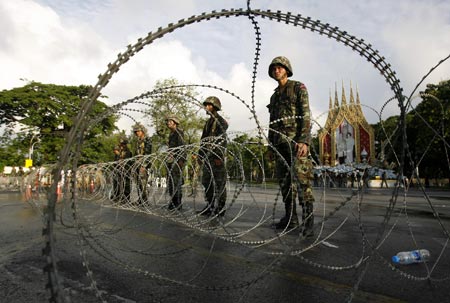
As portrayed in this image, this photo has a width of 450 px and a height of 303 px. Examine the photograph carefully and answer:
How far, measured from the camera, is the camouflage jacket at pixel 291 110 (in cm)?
520

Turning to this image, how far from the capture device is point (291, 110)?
5453 mm

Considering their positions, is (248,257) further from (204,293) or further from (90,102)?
(90,102)

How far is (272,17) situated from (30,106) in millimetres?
48921

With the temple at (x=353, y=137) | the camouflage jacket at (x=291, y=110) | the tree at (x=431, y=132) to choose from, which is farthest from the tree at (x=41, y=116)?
the camouflage jacket at (x=291, y=110)

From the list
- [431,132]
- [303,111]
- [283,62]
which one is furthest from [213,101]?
[431,132]

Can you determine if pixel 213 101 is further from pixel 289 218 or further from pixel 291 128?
pixel 289 218

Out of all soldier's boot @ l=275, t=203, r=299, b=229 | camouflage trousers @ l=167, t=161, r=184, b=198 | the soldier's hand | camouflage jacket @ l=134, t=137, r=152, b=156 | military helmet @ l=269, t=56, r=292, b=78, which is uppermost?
military helmet @ l=269, t=56, r=292, b=78

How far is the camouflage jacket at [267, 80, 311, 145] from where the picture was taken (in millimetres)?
5205

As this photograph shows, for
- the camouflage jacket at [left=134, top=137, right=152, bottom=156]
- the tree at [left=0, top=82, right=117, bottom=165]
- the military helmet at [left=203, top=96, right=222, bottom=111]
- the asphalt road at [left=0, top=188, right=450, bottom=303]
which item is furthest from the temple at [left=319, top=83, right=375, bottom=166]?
the asphalt road at [left=0, top=188, right=450, bottom=303]

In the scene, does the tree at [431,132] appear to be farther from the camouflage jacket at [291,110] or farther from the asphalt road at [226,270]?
the asphalt road at [226,270]

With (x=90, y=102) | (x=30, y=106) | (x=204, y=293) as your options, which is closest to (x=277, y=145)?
(x=204, y=293)

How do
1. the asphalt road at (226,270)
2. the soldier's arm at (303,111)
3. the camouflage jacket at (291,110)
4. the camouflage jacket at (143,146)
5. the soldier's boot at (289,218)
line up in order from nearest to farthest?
the asphalt road at (226,270) → the soldier's arm at (303,111) → the camouflage jacket at (291,110) → the soldier's boot at (289,218) → the camouflage jacket at (143,146)

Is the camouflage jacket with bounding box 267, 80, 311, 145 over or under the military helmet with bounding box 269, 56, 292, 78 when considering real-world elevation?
under

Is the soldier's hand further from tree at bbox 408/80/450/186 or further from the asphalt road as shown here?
tree at bbox 408/80/450/186
